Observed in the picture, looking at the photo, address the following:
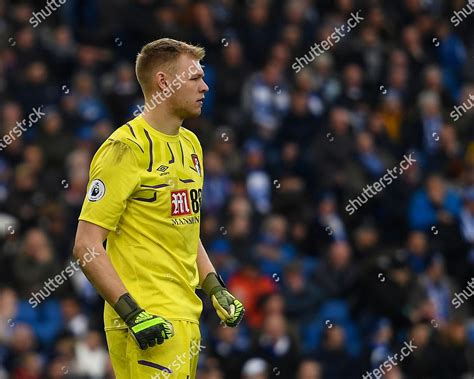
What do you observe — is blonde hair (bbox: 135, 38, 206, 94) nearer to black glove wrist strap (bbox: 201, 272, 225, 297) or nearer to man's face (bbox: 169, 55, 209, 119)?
man's face (bbox: 169, 55, 209, 119)

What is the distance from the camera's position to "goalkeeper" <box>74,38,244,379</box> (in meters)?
6.61

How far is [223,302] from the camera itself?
7117mm

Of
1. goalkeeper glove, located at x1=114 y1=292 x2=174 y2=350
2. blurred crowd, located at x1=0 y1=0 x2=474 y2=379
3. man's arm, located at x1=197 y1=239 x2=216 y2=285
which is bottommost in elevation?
blurred crowd, located at x1=0 y1=0 x2=474 y2=379

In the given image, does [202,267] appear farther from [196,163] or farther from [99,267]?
[99,267]

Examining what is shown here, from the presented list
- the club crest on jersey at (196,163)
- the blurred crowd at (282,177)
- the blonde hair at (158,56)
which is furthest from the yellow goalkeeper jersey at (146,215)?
the blurred crowd at (282,177)

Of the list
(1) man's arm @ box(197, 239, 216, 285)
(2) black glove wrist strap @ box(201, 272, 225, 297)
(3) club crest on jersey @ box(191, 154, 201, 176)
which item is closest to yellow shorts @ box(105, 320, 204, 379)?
(2) black glove wrist strap @ box(201, 272, 225, 297)

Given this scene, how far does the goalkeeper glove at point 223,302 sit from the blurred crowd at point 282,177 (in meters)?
5.75

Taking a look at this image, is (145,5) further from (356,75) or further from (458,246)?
(458,246)

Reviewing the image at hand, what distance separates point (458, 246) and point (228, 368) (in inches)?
171

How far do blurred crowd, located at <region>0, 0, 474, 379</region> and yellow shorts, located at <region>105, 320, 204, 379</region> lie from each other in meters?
6.14

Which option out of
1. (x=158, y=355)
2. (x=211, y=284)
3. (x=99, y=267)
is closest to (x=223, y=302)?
(x=211, y=284)

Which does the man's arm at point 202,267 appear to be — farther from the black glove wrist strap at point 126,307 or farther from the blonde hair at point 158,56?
the blonde hair at point 158,56

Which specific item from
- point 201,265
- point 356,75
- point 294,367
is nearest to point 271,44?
point 356,75

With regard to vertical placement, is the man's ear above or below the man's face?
above
